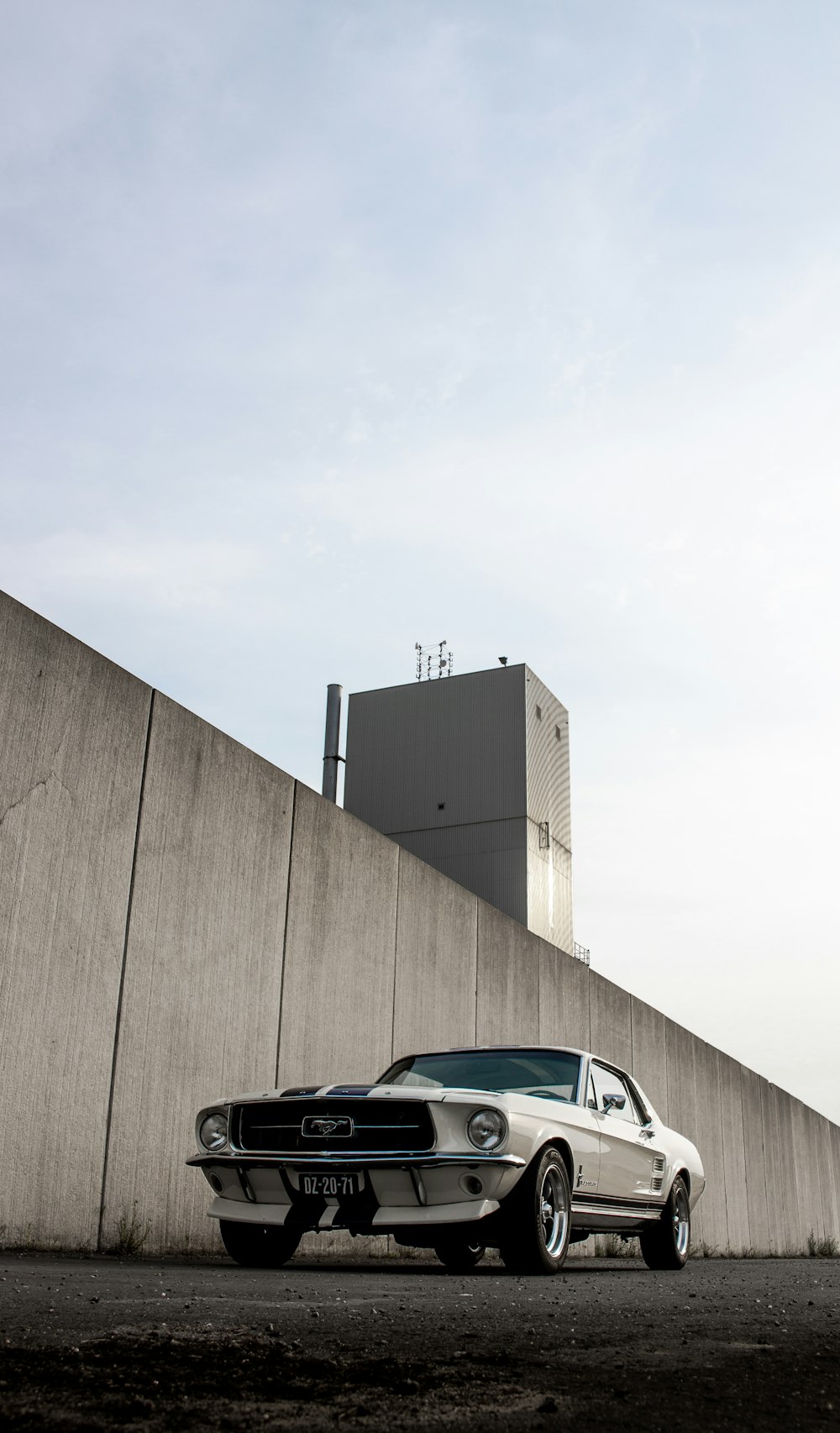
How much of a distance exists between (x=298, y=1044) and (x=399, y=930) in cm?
245

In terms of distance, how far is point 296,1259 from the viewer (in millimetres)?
9445

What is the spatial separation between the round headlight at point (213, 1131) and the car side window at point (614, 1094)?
8.25ft

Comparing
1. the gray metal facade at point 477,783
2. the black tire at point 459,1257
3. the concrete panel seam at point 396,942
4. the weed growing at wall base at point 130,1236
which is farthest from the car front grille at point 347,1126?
the gray metal facade at point 477,783

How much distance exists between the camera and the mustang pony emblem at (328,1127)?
717 cm

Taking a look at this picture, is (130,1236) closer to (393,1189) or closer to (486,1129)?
(393,1189)

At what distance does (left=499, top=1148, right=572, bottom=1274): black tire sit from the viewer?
7121 millimetres

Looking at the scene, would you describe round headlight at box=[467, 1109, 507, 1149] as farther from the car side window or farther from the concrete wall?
the concrete wall

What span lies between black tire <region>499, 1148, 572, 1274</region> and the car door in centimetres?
83

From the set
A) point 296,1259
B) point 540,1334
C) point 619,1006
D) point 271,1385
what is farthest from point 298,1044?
point 619,1006

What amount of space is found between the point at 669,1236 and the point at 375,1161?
4068 mm

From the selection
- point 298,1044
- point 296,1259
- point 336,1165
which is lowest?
point 296,1259

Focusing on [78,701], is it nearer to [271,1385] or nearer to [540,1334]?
[540,1334]

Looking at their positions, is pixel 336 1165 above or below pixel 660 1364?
above

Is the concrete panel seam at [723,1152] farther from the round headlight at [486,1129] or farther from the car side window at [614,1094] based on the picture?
the round headlight at [486,1129]
